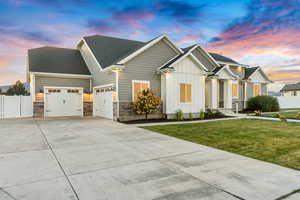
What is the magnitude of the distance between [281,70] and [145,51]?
2483 cm

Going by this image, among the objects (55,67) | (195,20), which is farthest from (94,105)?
(195,20)

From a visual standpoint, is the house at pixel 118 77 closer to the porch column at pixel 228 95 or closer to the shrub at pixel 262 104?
the porch column at pixel 228 95

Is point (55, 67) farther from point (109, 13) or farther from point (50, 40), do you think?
point (109, 13)

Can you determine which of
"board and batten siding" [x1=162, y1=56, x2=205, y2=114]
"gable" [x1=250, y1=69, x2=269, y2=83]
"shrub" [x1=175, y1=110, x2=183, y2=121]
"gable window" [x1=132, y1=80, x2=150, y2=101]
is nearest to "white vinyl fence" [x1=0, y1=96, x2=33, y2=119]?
Result: "gable window" [x1=132, y1=80, x2=150, y2=101]

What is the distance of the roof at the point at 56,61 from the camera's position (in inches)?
534

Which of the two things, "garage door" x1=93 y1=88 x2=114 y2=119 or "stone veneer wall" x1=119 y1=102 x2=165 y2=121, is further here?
"garage door" x1=93 y1=88 x2=114 y2=119

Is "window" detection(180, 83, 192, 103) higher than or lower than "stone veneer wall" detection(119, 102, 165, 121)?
higher

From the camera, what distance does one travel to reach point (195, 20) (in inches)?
592

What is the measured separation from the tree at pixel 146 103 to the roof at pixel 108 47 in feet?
12.0

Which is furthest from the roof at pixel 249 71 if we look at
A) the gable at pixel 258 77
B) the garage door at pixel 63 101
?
the garage door at pixel 63 101

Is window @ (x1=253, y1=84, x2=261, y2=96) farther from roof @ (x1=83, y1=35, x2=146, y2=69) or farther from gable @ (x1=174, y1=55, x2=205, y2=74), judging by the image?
roof @ (x1=83, y1=35, x2=146, y2=69)

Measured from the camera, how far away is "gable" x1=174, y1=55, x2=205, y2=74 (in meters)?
12.4

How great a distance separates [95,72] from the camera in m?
14.3

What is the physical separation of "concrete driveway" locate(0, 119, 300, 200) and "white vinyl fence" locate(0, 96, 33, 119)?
9424 mm
